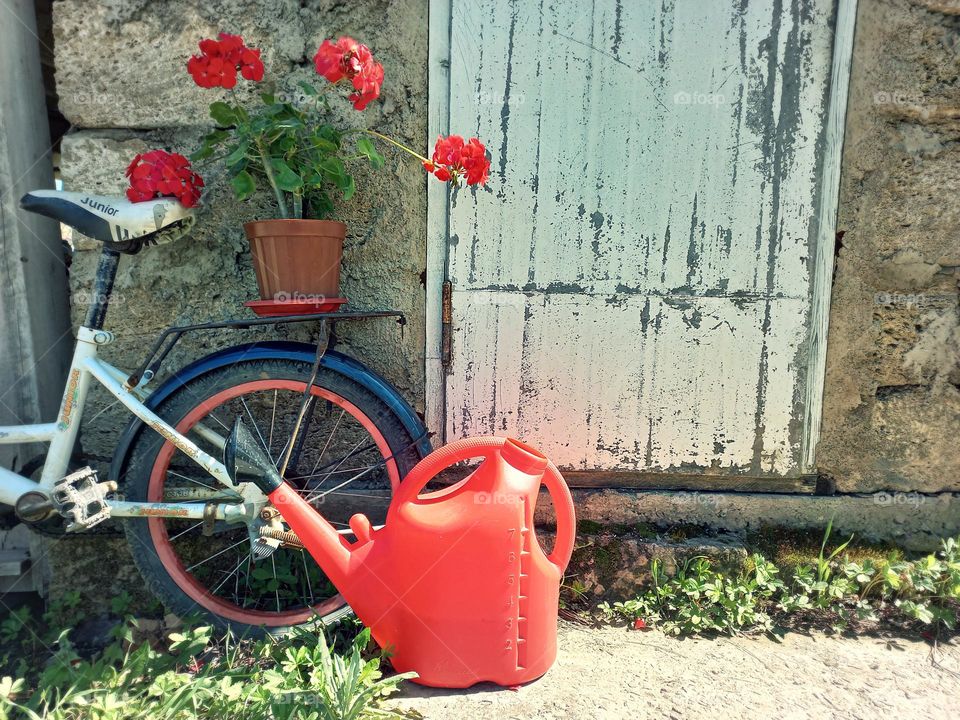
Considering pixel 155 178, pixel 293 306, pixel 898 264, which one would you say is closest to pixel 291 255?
pixel 293 306

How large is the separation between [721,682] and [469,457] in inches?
42.2

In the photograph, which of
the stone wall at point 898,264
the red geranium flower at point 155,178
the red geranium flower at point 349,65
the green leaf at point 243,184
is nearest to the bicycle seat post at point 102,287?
the red geranium flower at point 155,178

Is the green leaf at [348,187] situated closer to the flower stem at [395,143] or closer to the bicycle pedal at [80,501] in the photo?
the flower stem at [395,143]

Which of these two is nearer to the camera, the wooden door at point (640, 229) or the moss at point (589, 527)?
the wooden door at point (640, 229)

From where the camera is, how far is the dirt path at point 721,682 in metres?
1.85

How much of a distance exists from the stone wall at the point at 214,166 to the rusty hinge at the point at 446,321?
9cm

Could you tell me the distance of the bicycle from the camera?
2010 mm

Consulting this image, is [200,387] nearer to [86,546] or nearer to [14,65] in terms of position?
[86,546]

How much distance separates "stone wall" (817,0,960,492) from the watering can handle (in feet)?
4.17

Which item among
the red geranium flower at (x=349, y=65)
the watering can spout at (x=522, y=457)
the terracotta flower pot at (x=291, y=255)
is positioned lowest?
the watering can spout at (x=522, y=457)

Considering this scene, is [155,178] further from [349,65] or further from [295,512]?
[295,512]

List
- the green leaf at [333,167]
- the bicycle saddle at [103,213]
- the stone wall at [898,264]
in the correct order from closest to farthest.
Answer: the bicycle saddle at [103,213] → the green leaf at [333,167] → the stone wall at [898,264]

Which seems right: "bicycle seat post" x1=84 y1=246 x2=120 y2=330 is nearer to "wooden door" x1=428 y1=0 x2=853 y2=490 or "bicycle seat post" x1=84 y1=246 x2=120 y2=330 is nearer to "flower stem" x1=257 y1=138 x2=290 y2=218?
"flower stem" x1=257 y1=138 x2=290 y2=218

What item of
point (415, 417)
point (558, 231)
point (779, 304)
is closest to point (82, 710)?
point (415, 417)
